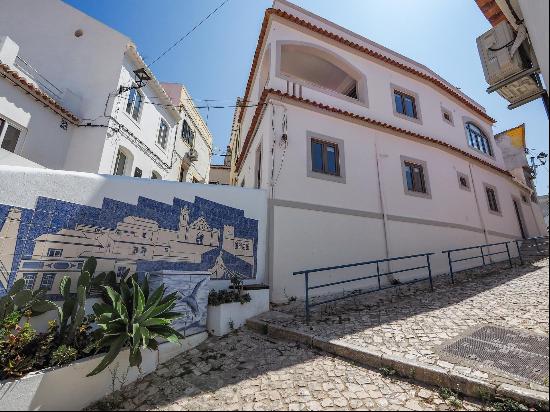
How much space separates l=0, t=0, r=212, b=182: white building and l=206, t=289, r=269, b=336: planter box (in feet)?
28.2

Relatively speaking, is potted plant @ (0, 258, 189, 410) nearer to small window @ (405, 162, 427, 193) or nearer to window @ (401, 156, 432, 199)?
window @ (401, 156, 432, 199)

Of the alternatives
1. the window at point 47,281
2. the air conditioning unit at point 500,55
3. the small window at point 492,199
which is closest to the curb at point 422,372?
the window at point 47,281

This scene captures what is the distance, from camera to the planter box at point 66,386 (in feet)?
11.1

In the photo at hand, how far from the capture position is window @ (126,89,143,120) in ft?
43.0

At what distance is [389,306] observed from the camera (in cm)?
714

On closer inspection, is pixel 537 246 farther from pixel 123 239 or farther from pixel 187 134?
pixel 187 134

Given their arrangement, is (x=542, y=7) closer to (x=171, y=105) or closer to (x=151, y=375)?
(x=151, y=375)

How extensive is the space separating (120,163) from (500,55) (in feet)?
45.7

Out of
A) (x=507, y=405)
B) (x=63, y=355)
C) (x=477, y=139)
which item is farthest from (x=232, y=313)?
(x=477, y=139)

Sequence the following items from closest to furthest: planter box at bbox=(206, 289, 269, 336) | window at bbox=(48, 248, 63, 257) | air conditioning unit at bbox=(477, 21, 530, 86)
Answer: air conditioning unit at bbox=(477, 21, 530, 86) → window at bbox=(48, 248, 63, 257) → planter box at bbox=(206, 289, 269, 336)

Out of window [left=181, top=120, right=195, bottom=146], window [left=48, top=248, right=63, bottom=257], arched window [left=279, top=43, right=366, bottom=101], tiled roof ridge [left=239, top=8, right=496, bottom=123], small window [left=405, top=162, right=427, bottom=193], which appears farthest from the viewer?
window [left=181, top=120, right=195, bottom=146]

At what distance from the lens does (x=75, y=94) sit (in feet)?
40.4

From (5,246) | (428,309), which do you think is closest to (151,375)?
(5,246)

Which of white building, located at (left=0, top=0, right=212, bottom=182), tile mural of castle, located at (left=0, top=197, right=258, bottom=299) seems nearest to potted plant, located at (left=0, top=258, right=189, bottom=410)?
tile mural of castle, located at (left=0, top=197, right=258, bottom=299)
